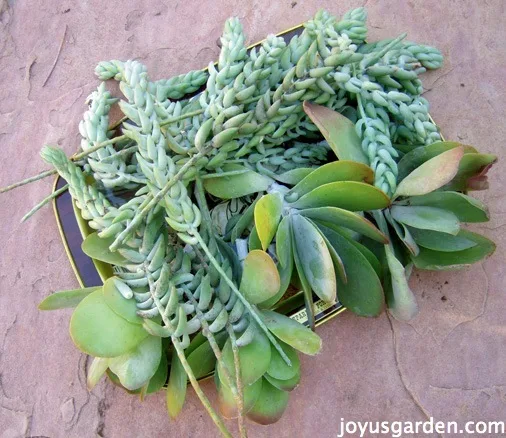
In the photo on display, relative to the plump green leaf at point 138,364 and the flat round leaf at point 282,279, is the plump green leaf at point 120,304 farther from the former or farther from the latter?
the flat round leaf at point 282,279

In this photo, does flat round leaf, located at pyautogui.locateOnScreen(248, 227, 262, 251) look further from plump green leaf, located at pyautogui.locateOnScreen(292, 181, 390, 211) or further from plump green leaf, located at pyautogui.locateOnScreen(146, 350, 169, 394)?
plump green leaf, located at pyautogui.locateOnScreen(146, 350, 169, 394)

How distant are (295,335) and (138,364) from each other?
0.18 meters

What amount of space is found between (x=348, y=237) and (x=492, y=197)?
12.5 inches

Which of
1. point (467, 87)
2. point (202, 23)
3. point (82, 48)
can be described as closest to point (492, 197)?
point (467, 87)

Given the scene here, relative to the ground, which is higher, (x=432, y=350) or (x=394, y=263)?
(x=394, y=263)

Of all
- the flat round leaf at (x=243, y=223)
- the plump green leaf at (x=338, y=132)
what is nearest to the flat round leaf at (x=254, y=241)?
the flat round leaf at (x=243, y=223)

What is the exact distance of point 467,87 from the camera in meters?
0.91

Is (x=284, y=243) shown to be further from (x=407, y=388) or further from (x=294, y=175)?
(x=407, y=388)

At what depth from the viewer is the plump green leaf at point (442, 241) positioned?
702 mm

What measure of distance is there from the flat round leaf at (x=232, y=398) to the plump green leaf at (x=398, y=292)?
0.20 meters

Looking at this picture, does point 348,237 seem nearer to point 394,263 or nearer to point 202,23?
point 394,263

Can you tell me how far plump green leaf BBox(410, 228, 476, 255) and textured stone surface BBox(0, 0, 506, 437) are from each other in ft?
0.43

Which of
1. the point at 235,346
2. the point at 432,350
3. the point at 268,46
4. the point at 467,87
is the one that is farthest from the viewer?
the point at 467,87

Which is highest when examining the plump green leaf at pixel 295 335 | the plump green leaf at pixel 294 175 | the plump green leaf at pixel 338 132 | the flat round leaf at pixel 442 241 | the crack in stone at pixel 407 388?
the plump green leaf at pixel 338 132
